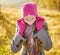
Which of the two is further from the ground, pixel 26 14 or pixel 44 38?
pixel 26 14

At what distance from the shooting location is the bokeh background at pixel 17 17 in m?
4.18

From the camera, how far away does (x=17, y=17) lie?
4512 millimetres

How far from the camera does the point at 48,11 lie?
473cm

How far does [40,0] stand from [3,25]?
2.44 feet

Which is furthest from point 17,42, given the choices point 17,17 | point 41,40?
point 17,17

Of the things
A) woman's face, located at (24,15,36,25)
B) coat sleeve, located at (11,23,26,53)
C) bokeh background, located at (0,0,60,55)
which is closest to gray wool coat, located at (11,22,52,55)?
coat sleeve, located at (11,23,26,53)

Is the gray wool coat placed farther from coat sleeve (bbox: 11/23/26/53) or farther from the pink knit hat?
the pink knit hat

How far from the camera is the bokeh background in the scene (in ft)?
13.7

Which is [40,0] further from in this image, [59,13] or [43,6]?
[59,13]

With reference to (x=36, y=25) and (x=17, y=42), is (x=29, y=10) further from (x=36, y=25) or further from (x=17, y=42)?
(x=17, y=42)

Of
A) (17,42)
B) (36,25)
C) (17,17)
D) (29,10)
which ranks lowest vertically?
(17,17)

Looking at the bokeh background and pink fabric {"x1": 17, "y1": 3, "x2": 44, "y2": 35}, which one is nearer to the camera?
pink fabric {"x1": 17, "y1": 3, "x2": 44, "y2": 35}

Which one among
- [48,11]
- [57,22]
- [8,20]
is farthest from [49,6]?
[8,20]

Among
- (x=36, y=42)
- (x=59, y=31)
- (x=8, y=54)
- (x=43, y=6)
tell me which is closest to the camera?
(x=36, y=42)
